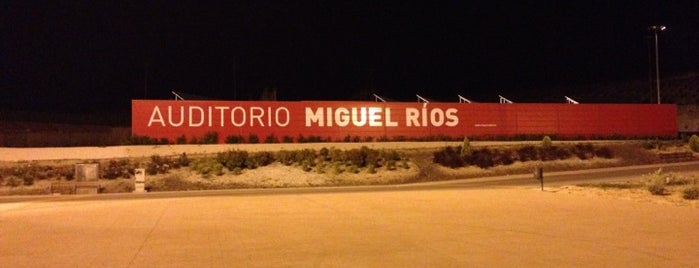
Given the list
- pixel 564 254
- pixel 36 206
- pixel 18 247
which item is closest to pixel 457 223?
pixel 564 254

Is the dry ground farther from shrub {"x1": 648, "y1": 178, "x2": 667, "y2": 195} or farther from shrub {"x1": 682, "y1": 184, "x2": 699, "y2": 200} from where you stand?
shrub {"x1": 682, "y1": 184, "x2": 699, "y2": 200}

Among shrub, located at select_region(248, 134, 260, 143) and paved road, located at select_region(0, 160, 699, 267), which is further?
shrub, located at select_region(248, 134, 260, 143)

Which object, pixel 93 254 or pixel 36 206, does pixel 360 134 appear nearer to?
pixel 36 206

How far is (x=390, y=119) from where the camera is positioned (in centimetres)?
4600

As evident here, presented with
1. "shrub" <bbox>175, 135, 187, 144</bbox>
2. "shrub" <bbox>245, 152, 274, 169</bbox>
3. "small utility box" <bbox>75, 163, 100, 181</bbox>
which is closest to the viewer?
"small utility box" <bbox>75, 163, 100, 181</bbox>

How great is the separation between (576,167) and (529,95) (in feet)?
216

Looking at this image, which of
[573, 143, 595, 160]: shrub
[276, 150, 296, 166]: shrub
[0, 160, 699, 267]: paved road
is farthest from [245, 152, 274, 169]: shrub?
[573, 143, 595, 160]: shrub

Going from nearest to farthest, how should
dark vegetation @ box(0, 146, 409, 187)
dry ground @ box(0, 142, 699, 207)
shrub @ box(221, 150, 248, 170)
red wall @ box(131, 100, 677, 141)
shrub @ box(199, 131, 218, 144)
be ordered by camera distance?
dry ground @ box(0, 142, 699, 207), dark vegetation @ box(0, 146, 409, 187), shrub @ box(221, 150, 248, 170), shrub @ box(199, 131, 218, 144), red wall @ box(131, 100, 677, 141)

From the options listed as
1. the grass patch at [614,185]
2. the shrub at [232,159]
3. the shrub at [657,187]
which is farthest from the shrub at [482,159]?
the shrub at [657,187]

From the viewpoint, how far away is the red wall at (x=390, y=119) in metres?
42.5

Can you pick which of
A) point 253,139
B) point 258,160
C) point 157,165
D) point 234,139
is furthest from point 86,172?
point 253,139

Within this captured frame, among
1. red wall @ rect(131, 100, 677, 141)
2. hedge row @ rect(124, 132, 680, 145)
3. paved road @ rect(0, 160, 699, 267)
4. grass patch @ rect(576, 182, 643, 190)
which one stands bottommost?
paved road @ rect(0, 160, 699, 267)

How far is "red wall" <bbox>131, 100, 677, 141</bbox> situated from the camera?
42.5 meters

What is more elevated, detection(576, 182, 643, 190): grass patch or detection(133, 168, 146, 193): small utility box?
detection(133, 168, 146, 193): small utility box
